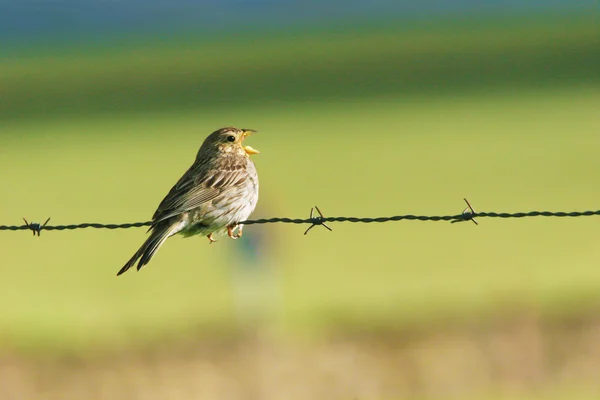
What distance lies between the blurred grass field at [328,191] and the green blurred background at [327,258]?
0.23 feet

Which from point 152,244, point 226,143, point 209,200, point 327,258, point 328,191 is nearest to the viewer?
point 152,244

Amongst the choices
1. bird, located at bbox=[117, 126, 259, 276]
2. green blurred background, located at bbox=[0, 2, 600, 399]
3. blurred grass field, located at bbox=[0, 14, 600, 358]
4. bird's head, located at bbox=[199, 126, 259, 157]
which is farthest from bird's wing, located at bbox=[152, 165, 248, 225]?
blurred grass field, located at bbox=[0, 14, 600, 358]

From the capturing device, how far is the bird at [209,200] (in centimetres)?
965

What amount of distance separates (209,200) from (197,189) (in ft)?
0.48

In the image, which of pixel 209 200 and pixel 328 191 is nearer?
pixel 209 200

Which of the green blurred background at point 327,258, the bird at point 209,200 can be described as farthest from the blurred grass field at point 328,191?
the bird at point 209,200

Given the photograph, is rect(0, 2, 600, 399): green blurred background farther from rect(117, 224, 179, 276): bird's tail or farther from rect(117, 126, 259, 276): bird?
rect(117, 224, 179, 276): bird's tail

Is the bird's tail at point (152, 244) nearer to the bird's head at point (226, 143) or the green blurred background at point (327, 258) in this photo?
the bird's head at point (226, 143)

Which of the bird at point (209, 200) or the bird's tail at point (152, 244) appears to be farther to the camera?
the bird at point (209, 200)

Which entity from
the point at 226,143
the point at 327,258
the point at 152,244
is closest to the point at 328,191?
the point at 327,258

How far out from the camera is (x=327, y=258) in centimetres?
2030

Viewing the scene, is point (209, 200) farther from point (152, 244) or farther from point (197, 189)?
point (152, 244)

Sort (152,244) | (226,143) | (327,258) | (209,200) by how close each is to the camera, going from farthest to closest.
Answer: (327,258) < (226,143) < (209,200) < (152,244)

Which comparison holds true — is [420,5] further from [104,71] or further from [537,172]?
[537,172]
